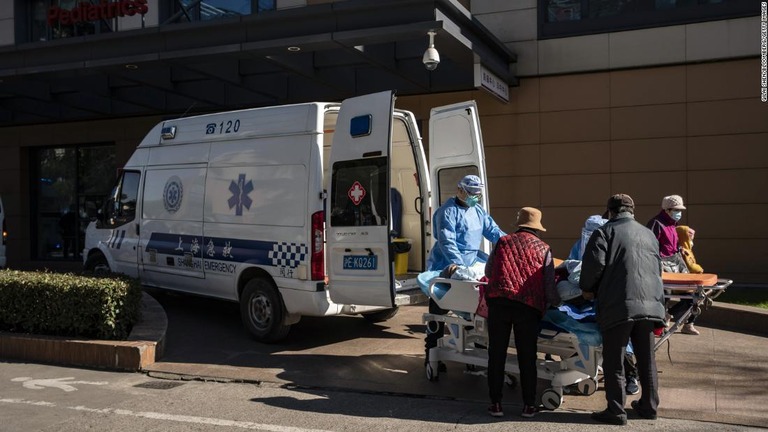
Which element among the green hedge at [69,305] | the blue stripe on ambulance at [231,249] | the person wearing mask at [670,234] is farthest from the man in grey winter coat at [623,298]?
the green hedge at [69,305]

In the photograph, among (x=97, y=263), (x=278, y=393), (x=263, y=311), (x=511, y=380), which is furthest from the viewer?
(x=97, y=263)

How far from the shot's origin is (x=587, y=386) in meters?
5.95

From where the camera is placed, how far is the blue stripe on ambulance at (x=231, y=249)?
314 inches

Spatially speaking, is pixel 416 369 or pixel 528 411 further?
pixel 416 369

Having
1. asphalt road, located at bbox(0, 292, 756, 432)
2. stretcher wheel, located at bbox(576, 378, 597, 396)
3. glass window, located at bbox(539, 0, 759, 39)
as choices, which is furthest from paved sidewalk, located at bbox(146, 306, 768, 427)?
glass window, located at bbox(539, 0, 759, 39)

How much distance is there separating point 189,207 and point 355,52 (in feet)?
11.0

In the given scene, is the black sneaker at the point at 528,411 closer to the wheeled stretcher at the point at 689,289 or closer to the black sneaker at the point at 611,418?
the black sneaker at the point at 611,418

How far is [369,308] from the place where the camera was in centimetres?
804

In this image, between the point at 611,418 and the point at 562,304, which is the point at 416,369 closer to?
the point at 562,304

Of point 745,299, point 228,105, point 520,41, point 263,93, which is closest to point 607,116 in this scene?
point 520,41

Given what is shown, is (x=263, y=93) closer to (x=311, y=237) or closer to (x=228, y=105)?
(x=228, y=105)

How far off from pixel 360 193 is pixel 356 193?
5 centimetres

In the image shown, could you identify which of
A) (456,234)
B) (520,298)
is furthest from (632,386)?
(456,234)

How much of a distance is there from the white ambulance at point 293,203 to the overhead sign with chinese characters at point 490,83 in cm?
221
